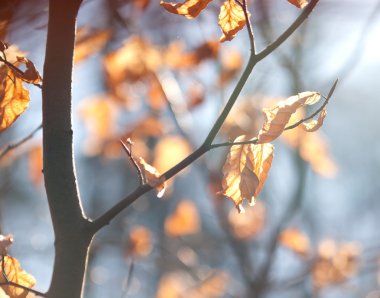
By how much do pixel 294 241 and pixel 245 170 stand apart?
180 cm

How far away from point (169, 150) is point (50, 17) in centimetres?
197

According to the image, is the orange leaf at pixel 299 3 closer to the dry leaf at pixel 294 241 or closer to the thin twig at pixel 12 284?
the thin twig at pixel 12 284

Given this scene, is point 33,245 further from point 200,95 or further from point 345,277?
point 345,277

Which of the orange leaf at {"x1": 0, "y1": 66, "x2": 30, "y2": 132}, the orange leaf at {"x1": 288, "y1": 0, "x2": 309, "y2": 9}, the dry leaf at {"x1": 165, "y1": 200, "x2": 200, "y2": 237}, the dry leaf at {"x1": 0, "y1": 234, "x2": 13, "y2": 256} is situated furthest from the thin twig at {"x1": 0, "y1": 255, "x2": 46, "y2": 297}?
the dry leaf at {"x1": 165, "y1": 200, "x2": 200, "y2": 237}

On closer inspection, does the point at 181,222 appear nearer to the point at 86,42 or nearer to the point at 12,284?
the point at 86,42

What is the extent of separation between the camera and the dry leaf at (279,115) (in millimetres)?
702

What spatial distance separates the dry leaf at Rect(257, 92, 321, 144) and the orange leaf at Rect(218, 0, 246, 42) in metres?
0.11

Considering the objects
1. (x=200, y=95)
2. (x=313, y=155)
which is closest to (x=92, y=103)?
(x=200, y=95)

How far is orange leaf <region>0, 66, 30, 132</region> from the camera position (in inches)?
30.5

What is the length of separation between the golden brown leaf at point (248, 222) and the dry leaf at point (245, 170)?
2.09 metres

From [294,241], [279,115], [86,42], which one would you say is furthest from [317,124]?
[294,241]

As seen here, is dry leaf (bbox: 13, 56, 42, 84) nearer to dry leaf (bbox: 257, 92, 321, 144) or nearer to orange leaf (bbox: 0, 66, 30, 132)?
orange leaf (bbox: 0, 66, 30, 132)

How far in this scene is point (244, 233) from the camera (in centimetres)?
292

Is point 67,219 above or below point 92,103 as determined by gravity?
above
